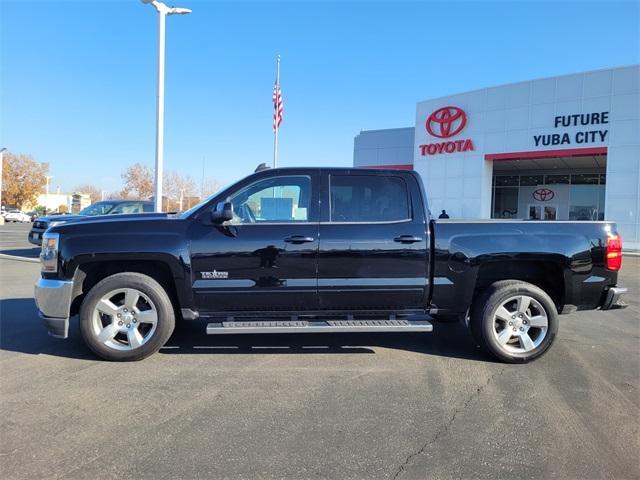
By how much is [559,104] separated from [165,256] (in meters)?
25.7

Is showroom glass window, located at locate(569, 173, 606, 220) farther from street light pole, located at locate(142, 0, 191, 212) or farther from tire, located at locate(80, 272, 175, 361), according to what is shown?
tire, located at locate(80, 272, 175, 361)

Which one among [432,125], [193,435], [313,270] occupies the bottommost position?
[193,435]

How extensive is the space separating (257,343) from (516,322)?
2.77 metres

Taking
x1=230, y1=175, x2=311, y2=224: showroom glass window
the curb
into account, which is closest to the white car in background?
the curb

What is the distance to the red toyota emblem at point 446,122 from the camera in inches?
1122

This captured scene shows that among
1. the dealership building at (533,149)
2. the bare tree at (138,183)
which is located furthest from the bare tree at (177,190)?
the dealership building at (533,149)

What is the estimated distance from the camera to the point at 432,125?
29906 millimetres

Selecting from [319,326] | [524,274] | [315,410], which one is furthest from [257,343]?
[524,274]

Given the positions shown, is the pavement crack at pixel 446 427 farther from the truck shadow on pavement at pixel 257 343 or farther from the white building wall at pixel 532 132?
the white building wall at pixel 532 132

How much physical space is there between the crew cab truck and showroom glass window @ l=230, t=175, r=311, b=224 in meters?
0.01

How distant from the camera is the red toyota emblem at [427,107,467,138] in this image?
28.5 meters

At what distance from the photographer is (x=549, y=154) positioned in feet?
83.4

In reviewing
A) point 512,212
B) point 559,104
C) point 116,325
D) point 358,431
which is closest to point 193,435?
point 358,431

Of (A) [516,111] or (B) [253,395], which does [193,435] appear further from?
(A) [516,111]
